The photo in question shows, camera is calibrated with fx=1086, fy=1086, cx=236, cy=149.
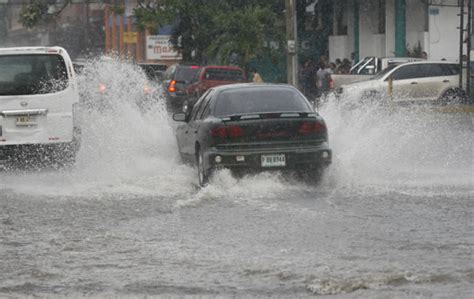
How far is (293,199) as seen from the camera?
43.2 ft

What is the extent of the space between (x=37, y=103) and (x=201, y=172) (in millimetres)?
3782

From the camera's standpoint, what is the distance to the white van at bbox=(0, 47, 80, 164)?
54.9 ft

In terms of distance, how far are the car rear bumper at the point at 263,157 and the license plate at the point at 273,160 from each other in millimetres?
15

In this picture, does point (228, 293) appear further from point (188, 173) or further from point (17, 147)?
point (17, 147)

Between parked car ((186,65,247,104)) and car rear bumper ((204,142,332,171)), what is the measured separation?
2130 cm

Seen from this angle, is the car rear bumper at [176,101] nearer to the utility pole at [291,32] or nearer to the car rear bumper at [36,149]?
the utility pole at [291,32]

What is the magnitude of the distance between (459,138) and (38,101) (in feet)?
33.3

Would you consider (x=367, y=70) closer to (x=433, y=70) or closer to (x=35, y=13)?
(x=433, y=70)

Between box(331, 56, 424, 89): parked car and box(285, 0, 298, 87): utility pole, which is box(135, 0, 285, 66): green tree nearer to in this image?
box(285, 0, 298, 87): utility pole

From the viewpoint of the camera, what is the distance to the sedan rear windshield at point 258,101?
14.4m

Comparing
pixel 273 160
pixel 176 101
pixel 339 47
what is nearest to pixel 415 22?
pixel 339 47

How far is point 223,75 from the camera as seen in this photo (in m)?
36.1

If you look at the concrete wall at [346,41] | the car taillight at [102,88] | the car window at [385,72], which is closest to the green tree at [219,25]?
the concrete wall at [346,41]

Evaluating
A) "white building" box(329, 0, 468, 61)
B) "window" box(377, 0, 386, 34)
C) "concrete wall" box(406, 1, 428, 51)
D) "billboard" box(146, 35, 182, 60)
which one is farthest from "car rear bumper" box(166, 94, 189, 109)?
"billboard" box(146, 35, 182, 60)
